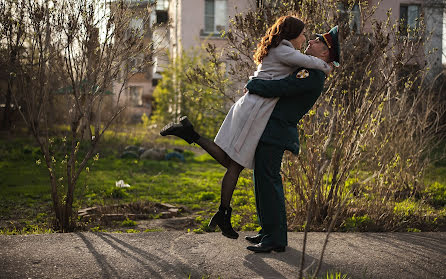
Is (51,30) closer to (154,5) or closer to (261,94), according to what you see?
(154,5)

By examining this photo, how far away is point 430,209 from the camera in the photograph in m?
6.24

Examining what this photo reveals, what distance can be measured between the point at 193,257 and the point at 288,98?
1326 mm

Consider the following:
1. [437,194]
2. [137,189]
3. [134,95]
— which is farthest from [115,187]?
[134,95]

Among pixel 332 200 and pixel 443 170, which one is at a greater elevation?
pixel 332 200

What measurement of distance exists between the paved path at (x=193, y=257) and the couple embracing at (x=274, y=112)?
0.90 ft

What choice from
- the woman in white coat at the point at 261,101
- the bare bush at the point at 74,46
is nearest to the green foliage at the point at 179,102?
the bare bush at the point at 74,46

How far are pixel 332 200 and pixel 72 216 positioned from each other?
94.4 inches

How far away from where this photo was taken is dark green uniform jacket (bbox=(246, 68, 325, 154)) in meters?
3.77

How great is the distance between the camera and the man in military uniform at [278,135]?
12.4ft

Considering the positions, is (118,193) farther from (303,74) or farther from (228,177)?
(303,74)

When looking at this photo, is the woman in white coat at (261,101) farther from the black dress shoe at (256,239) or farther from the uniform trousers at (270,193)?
the black dress shoe at (256,239)

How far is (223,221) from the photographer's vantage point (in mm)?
4043

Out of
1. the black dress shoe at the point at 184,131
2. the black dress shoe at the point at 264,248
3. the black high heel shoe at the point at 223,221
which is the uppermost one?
the black dress shoe at the point at 184,131

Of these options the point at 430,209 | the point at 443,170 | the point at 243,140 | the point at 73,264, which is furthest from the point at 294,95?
the point at 443,170
